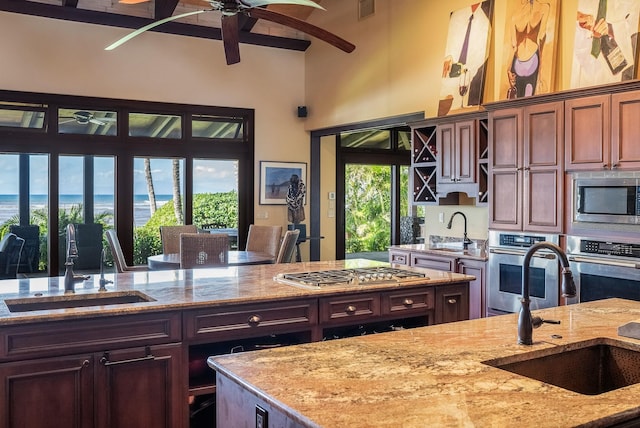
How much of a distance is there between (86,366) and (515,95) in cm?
454

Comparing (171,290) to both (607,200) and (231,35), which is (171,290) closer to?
(231,35)

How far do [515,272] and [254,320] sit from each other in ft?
9.46

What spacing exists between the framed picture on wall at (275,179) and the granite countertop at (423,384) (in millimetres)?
6633

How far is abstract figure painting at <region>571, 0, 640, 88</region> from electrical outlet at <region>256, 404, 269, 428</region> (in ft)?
13.7

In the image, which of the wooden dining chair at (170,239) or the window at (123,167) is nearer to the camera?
the wooden dining chair at (170,239)

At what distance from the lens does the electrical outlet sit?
1596 mm

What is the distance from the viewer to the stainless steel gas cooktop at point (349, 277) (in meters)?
3.42

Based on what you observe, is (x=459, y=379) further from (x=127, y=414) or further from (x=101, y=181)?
(x=101, y=181)

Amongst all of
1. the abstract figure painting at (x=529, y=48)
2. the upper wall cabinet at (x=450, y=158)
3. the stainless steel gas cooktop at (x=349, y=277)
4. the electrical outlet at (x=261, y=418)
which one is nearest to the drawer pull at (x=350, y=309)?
the stainless steel gas cooktop at (x=349, y=277)

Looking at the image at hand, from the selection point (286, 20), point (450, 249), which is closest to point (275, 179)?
point (450, 249)

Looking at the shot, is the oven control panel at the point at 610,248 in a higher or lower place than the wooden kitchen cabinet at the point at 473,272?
higher

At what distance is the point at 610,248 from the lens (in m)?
4.26

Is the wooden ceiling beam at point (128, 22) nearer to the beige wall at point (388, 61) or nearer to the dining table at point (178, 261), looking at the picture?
the beige wall at point (388, 61)

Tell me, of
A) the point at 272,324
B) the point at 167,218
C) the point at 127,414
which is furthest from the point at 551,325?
the point at 167,218
